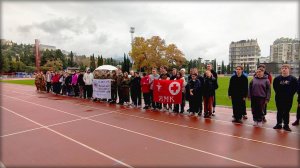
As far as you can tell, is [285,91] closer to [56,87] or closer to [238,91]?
[238,91]

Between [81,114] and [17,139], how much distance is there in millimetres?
Result: 3647

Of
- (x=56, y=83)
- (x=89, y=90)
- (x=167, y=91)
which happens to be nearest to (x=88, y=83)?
(x=89, y=90)

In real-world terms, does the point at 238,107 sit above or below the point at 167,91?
below

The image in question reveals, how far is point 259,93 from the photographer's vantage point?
7715 mm

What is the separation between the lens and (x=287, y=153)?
209 inches

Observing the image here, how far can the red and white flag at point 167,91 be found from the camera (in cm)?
1031

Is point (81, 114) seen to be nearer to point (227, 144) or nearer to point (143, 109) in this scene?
point (143, 109)

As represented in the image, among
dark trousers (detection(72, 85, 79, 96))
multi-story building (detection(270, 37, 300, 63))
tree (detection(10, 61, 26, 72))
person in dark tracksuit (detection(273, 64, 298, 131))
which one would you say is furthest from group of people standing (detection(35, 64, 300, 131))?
multi-story building (detection(270, 37, 300, 63))

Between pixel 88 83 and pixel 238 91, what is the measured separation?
957 cm

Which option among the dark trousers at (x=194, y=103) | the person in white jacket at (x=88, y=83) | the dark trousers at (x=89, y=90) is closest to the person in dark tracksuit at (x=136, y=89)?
the dark trousers at (x=194, y=103)

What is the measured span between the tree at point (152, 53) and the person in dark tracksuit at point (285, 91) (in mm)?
36390

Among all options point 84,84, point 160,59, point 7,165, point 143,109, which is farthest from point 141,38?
point 7,165

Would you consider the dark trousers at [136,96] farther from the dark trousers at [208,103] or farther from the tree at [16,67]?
the tree at [16,67]

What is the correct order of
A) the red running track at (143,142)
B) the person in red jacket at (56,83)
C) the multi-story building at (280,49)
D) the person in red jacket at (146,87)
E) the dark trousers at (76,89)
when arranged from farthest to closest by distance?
the multi-story building at (280,49), the person in red jacket at (56,83), the dark trousers at (76,89), the person in red jacket at (146,87), the red running track at (143,142)
